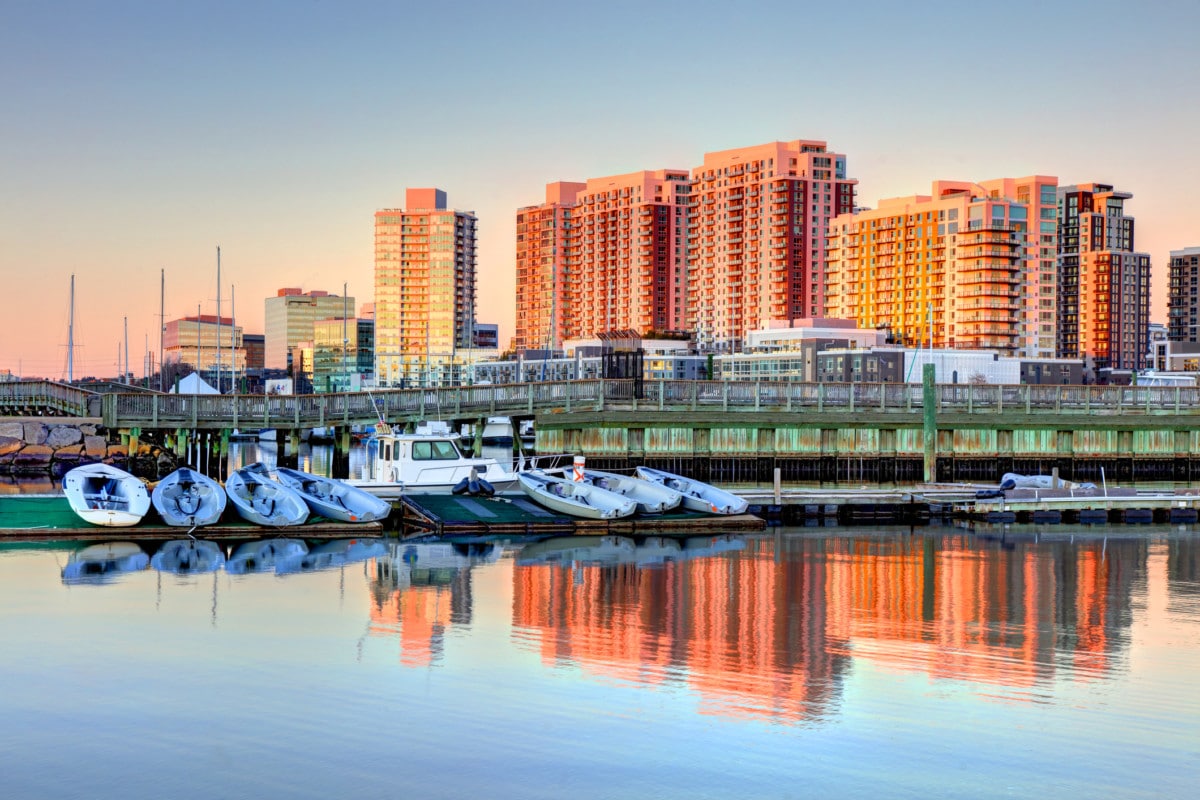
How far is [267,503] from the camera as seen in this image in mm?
46031

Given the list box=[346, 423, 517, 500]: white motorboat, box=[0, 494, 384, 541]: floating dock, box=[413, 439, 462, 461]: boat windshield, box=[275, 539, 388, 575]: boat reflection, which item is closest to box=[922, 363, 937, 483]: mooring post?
box=[346, 423, 517, 500]: white motorboat

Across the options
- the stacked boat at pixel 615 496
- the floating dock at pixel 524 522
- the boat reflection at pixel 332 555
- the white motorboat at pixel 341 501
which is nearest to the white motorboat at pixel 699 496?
the stacked boat at pixel 615 496

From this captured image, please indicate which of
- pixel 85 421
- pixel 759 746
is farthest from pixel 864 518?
pixel 85 421

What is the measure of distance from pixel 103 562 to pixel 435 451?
15.3 m

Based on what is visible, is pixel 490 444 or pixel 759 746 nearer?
pixel 759 746

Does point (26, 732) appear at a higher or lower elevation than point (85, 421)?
lower

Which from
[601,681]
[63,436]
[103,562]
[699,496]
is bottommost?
[601,681]

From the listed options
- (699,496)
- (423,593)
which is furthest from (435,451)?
(423,593)

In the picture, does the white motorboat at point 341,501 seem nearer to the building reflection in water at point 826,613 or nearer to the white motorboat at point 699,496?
the building reflection in water at point 826,613

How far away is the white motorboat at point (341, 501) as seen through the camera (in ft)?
153

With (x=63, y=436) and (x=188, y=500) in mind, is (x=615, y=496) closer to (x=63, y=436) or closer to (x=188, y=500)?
(x=188, y=500)

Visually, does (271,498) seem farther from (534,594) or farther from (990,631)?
(990,631)

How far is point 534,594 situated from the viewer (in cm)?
3622

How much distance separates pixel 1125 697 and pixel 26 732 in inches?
748
